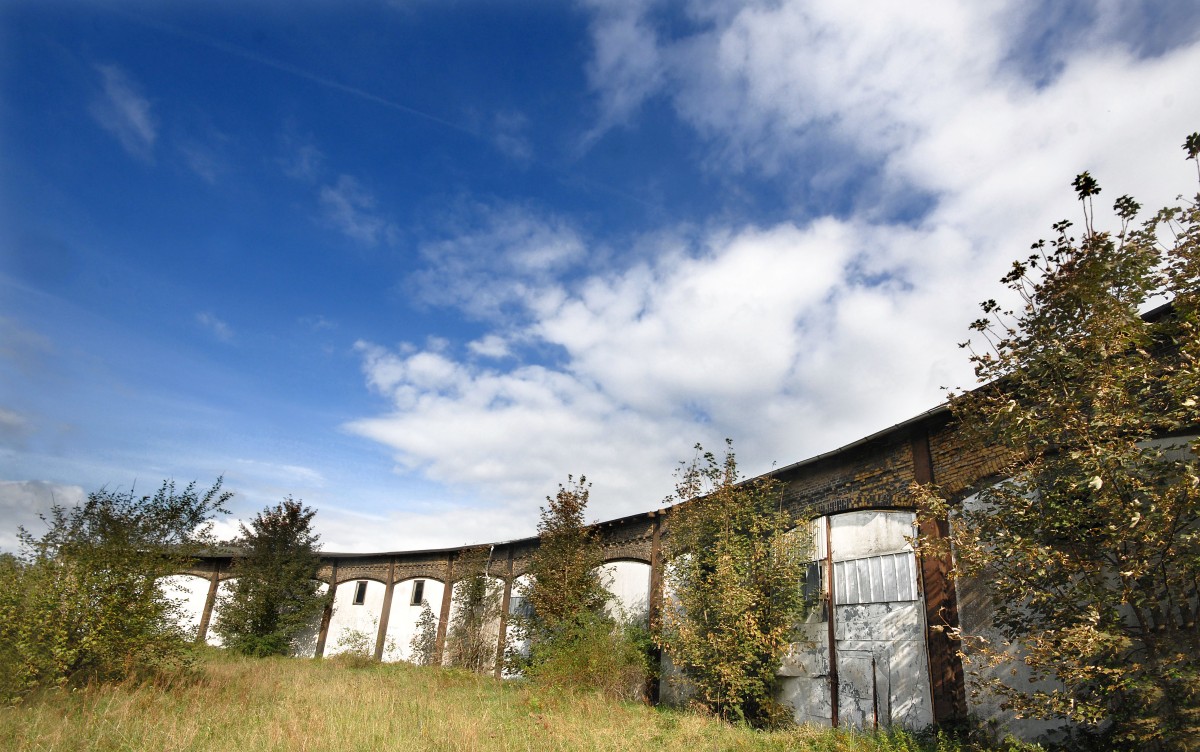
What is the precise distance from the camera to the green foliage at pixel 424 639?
2455cm

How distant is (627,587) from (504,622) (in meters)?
6.35

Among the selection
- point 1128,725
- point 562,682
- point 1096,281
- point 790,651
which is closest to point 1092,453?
point 1096,281

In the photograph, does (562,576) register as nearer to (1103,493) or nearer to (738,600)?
(738,600)

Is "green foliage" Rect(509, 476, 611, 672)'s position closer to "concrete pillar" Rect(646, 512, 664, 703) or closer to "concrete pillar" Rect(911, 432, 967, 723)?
"concrete pillar" Rect(646, 512, 664, 703)

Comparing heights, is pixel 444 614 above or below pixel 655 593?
below

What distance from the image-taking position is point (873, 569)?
11.2 meters

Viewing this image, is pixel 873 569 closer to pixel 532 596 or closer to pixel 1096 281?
pixel 1096 281

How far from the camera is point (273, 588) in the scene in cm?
2466

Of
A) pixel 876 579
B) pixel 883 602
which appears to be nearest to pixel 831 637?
pixel 883 602

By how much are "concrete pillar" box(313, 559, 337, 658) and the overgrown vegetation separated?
12.4 metres

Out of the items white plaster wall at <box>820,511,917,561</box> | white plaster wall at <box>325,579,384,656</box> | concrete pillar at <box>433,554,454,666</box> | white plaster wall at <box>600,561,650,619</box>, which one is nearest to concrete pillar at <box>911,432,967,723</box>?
white plaster wall at <box>820,511,917,561</box>

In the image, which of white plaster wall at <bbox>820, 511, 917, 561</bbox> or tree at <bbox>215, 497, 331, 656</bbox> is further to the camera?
tree at <bbox>215, 497, 331, 656</bbox>

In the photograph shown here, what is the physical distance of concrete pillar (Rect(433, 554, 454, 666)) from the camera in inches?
947

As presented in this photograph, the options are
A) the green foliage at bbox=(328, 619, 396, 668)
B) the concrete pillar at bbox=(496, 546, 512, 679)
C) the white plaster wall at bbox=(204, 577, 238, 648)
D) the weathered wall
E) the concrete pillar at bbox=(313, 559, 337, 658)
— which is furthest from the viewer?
the concrete pillar at bbox=(313, 559, 337, 658)
